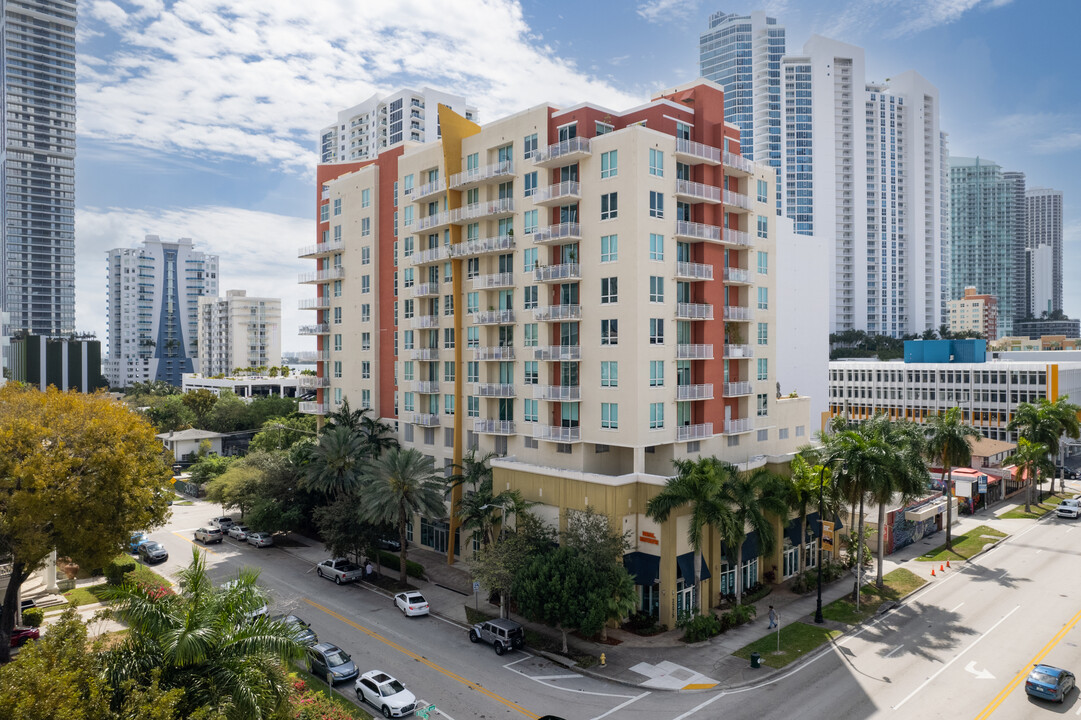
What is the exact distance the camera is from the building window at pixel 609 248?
150 ft

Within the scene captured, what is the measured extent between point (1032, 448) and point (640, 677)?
57.5 m

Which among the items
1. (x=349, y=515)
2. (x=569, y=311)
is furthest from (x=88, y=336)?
(x=569, y=311)

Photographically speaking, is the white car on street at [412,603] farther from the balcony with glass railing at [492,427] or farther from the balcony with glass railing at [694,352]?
the balcony with glass railing at [694,352]

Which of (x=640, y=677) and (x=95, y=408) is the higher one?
(x=95, y=408)

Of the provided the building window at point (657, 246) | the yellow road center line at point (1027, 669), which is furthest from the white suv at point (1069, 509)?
the building window at point (657, 246)

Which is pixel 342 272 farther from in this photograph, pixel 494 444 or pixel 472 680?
pixel 472 680

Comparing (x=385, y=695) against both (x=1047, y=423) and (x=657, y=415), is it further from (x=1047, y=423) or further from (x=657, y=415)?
(x=1047, y=423)

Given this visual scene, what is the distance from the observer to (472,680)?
114 ft

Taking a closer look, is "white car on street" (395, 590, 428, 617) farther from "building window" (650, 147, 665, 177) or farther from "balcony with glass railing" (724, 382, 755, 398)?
"building window" (650, 147, 665, 177)

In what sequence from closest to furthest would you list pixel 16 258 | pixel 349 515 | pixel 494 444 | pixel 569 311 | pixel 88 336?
pixel 569 311
pixel 349 515
pixel 494 444
pixel 16 258
pixel 88 336

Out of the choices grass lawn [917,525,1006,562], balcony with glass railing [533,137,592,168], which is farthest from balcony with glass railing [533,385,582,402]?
grass lawn [917,525,1006,562]

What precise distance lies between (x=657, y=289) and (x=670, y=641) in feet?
72.1

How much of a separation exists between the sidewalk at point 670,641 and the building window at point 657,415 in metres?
12.9

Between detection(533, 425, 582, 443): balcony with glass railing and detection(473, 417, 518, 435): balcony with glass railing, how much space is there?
12.7 ft
